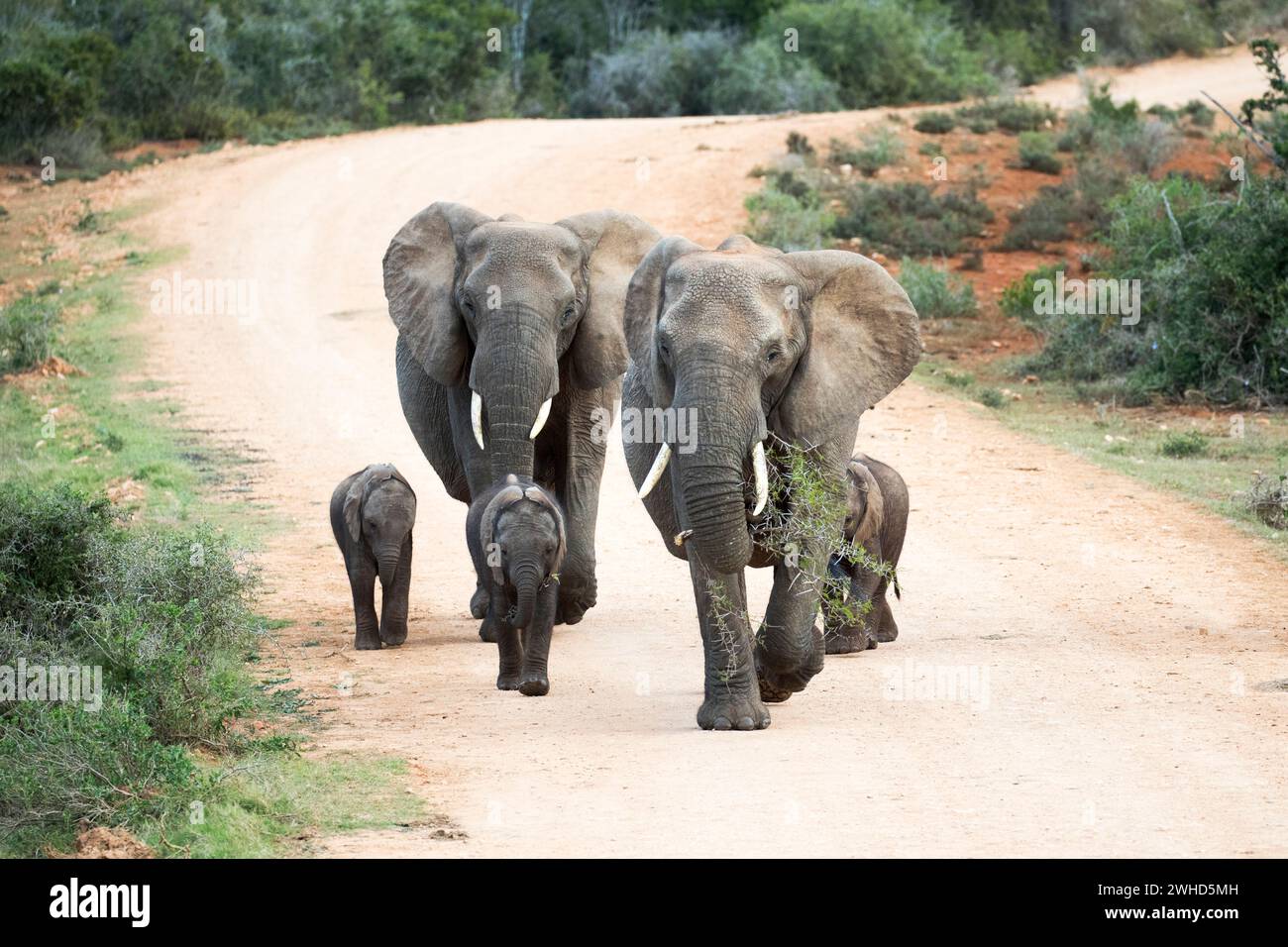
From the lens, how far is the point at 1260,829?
7168 mm

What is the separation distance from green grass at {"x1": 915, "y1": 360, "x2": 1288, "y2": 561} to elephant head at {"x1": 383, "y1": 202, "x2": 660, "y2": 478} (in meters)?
5.54

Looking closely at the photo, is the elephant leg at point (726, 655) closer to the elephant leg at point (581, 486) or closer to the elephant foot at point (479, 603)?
the elephant leg at point (581, 486)

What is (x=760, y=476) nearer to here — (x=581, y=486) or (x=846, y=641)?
(x=846, y=641)

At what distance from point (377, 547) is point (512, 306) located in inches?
71.9

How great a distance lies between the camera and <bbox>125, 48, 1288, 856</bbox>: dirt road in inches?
289

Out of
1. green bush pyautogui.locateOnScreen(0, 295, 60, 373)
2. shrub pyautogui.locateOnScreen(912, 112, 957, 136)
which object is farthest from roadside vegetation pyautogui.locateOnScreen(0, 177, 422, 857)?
shrub pyautogui.locateOnScreen(912, 112, 957, 136)

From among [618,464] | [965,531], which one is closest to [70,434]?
[618,464]

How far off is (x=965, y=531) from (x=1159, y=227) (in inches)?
343

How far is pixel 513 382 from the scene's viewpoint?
1004 cm

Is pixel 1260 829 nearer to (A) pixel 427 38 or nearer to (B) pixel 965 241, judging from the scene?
(B) pixel 965 241

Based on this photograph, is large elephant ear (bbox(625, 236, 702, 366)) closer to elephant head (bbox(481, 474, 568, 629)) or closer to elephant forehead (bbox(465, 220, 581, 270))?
elephant head (bbox(481, 474, 568, 629))

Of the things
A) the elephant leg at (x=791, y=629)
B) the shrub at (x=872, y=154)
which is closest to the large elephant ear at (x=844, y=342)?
the elephant leg at (x=791, y=629)

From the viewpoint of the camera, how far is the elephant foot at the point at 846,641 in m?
10.8

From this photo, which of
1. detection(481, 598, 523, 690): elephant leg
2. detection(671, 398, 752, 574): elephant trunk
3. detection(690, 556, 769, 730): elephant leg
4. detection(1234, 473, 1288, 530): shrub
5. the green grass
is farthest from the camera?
the green grass
